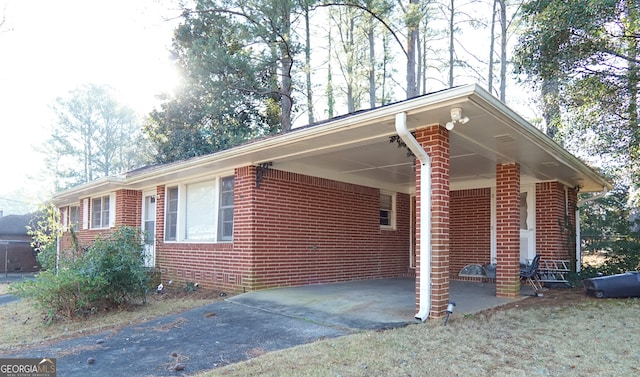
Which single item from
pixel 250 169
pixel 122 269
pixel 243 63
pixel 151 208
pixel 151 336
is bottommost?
pixel 151 336

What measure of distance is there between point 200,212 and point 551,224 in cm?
757

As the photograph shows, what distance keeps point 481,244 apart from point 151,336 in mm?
7813

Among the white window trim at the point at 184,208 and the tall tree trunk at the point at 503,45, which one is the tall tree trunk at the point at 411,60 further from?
the white window trim at the point at 184,208

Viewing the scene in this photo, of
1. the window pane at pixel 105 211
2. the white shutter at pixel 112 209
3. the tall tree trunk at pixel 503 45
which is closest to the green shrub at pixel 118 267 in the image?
the white shutter at pixel 112 209

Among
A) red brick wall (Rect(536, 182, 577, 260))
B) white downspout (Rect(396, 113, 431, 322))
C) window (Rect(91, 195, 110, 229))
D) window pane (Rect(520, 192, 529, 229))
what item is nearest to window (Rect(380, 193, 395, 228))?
window pane (Rect(520, 192, 529, 229))

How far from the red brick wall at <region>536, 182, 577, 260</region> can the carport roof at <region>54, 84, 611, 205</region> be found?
0.94ft

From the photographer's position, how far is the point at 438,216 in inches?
220

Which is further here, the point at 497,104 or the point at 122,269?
the point at 122,269

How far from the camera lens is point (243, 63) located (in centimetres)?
1669

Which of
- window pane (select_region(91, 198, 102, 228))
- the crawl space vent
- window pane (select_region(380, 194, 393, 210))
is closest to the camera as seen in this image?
the crawl space vent

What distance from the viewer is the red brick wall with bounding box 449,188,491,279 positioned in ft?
34.5

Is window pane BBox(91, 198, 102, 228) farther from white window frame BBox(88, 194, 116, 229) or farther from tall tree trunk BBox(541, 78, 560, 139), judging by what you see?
tall tree trunk BBox(541, 78, 560, 139)

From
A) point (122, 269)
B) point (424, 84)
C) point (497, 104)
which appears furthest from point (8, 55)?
point (424, 84)

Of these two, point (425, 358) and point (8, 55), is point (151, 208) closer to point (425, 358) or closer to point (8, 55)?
point (8, 55)
